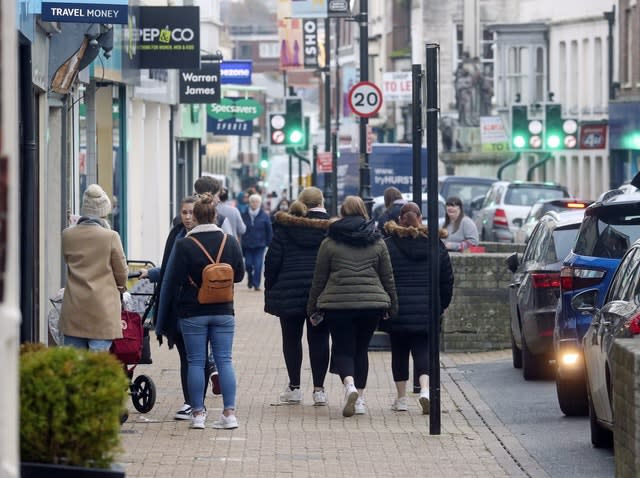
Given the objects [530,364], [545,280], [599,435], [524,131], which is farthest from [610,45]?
[599,435]

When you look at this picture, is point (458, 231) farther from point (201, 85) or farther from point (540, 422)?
point (540, 422)

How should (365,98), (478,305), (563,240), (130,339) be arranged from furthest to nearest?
(365,98) → (478,305) → (563,240) → (130,339)

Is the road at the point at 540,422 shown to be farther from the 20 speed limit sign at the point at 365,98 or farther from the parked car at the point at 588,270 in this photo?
the 20 speed limit sign at the point at 365,98

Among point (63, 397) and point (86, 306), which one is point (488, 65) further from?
point (63, 397)

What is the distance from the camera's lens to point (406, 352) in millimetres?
13656

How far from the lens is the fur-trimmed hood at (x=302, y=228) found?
1366 centimetres

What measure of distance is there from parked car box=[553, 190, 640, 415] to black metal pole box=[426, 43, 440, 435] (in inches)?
61.7

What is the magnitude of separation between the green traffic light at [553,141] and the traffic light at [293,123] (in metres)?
6.22

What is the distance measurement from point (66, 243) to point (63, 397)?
17.0ft

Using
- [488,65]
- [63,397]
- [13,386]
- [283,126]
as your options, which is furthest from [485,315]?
[488,65]

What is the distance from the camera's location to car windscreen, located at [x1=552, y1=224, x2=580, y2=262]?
15523 mm

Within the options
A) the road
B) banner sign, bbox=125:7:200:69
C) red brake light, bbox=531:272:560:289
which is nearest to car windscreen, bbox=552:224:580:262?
red brake light, bbox=531:272:560:289

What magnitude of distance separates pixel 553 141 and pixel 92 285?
30687mm

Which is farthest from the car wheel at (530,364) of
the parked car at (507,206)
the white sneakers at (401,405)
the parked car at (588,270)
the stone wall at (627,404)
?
the parked car at (507,206)
